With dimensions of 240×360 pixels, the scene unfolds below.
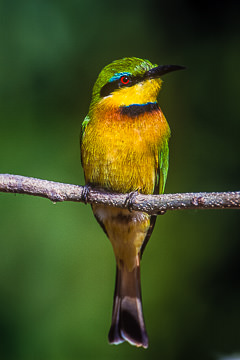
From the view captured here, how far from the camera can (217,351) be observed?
234 centimetres

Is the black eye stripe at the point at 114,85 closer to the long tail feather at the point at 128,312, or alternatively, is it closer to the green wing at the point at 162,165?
the green wing at the point at 162,165

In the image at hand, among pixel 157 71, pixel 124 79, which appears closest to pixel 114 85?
pixel 124 79

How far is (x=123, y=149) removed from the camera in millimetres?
1706

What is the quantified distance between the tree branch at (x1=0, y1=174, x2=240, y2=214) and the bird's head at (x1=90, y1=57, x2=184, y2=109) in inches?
11.7

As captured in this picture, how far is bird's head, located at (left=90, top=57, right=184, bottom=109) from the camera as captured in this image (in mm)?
1528

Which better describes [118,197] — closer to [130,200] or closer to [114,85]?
[130,200]

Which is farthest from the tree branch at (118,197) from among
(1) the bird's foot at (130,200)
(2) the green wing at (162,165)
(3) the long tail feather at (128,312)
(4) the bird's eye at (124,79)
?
(3) the long tail feather at (128,312)

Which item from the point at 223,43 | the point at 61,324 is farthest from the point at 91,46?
the point at 61,324

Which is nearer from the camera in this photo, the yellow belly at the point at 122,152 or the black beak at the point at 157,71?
the black beak at the point at 157,71

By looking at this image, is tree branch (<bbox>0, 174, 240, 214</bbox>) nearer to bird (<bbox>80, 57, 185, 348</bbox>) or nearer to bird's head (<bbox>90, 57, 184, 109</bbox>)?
bird (<bbox>80, 57, 185, 348</bbox>)

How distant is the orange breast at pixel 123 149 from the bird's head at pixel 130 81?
6cm

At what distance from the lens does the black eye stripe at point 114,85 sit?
1.55 metres

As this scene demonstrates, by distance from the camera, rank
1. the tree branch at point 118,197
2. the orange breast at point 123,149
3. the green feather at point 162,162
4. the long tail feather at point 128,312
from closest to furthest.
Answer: the tree branch at point 118,197 < the orange breast at point 123,149 < the green feather at point 162,162 < the long tail feather at point 128,312

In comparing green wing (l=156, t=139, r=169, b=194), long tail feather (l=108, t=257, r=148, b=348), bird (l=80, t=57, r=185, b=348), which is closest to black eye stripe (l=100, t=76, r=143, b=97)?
bird (l=80, t=57, r=185, b=348)
